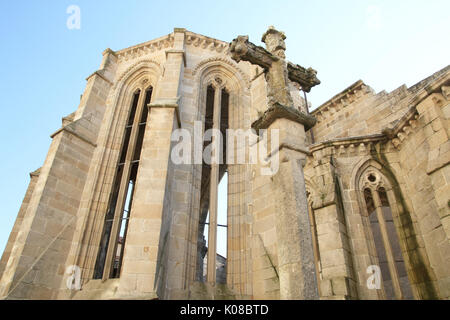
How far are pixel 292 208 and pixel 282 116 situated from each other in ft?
4.37

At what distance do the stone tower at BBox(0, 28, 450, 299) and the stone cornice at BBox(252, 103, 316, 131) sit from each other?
0.02m

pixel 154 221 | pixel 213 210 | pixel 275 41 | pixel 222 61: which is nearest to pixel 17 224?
pixel 154 221

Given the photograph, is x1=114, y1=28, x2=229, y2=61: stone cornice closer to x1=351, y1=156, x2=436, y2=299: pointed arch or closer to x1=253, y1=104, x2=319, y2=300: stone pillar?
x1=351, y1=156, x2=436, y2=299: pointed arch

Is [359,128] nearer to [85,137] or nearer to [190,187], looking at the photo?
[190,187]

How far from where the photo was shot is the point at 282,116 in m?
4.09

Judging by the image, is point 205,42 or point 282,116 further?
point 205,42

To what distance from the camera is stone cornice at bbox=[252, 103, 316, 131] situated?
13.3 ft

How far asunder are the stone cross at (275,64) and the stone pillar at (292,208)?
0.97ft

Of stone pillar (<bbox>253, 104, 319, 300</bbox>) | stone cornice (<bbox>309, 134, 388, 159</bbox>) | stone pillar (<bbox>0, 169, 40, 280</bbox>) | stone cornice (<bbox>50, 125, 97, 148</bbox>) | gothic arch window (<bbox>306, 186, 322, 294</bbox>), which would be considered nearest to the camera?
stone pillar (<bbox>253, 104, 319, 300</bbox>)

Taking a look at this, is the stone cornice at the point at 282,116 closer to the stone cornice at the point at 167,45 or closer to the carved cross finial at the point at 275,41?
the carved cross finial at the point at 275,41

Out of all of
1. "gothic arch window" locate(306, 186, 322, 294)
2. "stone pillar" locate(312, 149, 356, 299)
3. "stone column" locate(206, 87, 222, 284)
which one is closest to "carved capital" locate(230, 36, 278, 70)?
"stone pillar" locate(312, 149, 356, 299)

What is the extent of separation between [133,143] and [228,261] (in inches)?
187

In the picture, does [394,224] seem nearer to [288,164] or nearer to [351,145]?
[351,145]

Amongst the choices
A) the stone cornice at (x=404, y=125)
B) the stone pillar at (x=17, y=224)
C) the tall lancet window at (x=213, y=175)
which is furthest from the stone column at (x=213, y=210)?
the stone pillar at (x=17, y=224)
